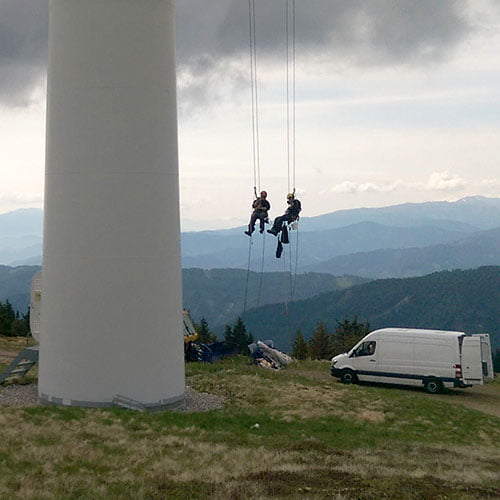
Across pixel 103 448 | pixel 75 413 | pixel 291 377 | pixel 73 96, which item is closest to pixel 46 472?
pixel 103 448

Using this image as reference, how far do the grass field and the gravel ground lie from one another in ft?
2.54

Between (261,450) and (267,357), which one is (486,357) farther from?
(261,450)

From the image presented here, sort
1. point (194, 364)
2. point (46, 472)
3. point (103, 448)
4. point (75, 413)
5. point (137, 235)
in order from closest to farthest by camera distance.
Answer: point (46, 472), point (103, 448), point (75, 413), point (137, 235), point (194, 364)

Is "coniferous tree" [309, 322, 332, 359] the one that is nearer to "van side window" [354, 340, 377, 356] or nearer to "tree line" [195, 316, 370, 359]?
"tree line" [195, 316, 370, 359]

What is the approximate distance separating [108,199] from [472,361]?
18.2 metres

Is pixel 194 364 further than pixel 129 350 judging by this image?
Yes

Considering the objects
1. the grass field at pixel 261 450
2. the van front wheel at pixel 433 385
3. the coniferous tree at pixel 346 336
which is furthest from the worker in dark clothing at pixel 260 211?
the coniferous tree at pixel 346 336

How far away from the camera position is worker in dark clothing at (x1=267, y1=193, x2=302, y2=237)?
28.3 meters

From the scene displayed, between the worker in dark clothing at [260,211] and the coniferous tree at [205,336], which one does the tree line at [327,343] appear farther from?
the worker in dark clothing at [260,211]

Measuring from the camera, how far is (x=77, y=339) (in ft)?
60.6

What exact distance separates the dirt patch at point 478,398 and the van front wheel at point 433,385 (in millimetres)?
277

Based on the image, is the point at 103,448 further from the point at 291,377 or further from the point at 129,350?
the point at 291,377

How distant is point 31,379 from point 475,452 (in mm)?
15845

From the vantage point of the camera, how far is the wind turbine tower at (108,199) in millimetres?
18172
